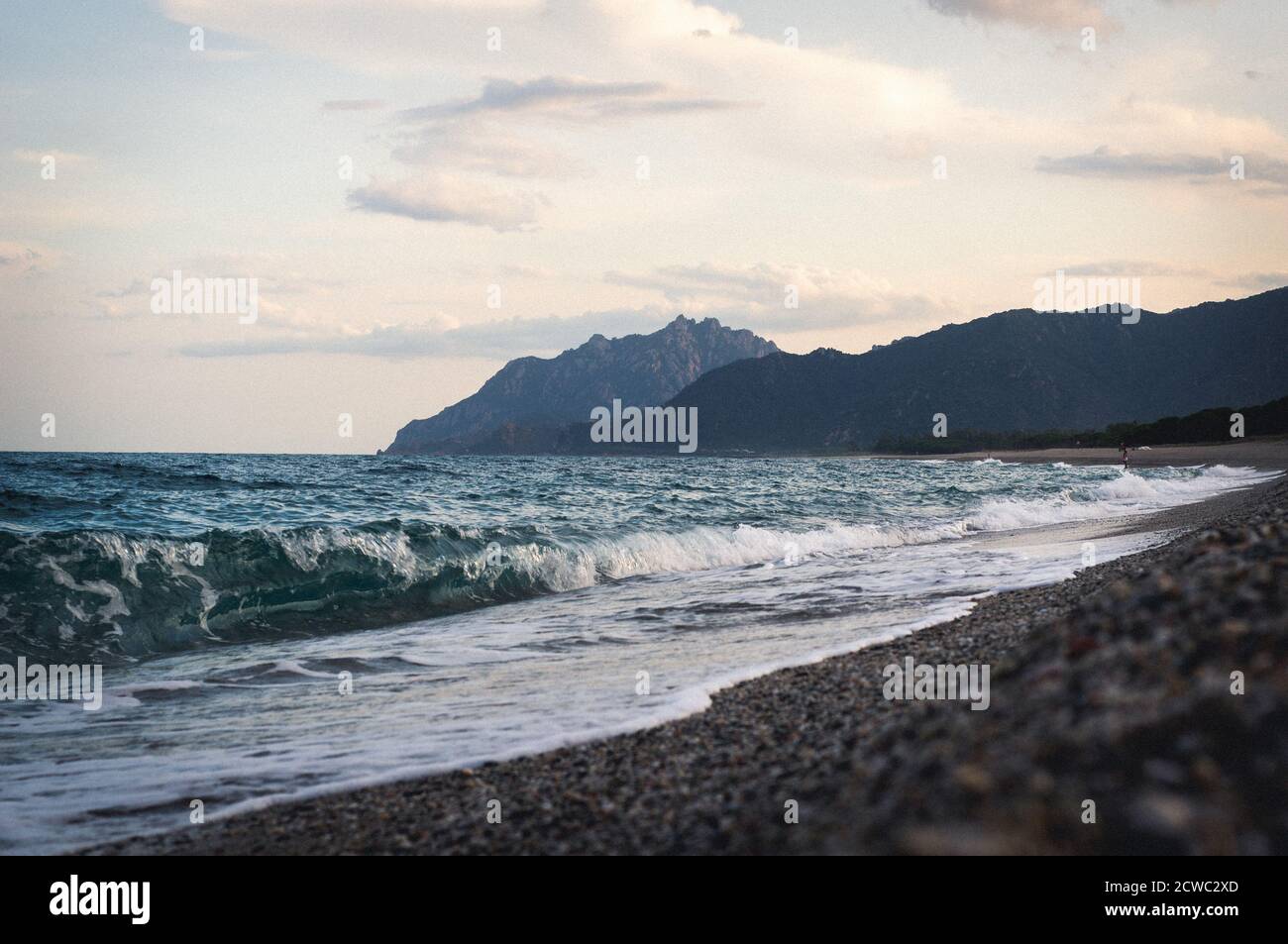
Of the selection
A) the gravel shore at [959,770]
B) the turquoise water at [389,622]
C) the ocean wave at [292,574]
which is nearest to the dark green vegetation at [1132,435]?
the turquoise water at [389,622]

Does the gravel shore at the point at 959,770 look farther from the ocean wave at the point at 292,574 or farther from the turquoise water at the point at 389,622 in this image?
the ocean wave at the point at 292,574

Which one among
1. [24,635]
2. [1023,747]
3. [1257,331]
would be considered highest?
[1257,331]

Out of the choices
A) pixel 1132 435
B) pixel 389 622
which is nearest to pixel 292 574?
pixel 389 622

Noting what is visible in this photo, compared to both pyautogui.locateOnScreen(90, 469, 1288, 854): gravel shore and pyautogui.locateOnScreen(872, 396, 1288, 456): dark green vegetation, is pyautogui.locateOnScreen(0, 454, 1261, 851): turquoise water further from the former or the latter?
pyautogui.locateOnScreen(872, 396, 1288, 456): dark green vegetation

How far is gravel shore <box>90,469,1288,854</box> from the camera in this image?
3164 millimetres

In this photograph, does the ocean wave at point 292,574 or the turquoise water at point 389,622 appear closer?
the turquoise water at point 389,622

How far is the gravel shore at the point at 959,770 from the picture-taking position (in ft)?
10.4

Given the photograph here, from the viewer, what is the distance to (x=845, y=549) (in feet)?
75.2

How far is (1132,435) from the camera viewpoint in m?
111

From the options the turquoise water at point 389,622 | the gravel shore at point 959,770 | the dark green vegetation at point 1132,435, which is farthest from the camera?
the dark green vegetation at point 1132,435

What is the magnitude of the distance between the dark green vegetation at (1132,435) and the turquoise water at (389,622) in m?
86.4
